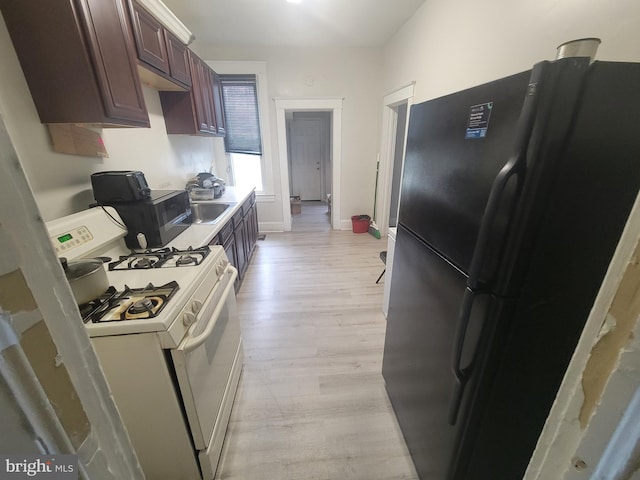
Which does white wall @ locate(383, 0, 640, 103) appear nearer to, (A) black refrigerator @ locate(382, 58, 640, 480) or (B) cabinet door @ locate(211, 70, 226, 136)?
(A) black refrigerator @ locate(382, 58, 640, 480)

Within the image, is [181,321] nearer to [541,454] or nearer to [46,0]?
[541,454]

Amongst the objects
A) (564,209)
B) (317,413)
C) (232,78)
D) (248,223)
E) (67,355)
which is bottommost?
(317,413)

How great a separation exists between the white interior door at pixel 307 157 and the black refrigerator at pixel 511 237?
5.71 meters

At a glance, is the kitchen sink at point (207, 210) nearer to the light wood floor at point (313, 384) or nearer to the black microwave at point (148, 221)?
the light wood floor at point (313, 384)

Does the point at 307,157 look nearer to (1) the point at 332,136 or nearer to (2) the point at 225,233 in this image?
(1) the point at 332,136

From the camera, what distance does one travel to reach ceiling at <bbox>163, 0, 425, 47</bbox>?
8.52 feet

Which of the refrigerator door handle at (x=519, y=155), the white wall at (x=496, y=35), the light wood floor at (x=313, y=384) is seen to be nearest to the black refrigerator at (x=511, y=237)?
the refrigerator door handle at (x=519, y=155)

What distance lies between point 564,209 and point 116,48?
2150 mm

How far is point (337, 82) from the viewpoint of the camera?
3.90 m

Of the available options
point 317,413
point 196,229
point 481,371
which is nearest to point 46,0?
point 196,229

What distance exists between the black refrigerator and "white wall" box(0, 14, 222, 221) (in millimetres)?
1196

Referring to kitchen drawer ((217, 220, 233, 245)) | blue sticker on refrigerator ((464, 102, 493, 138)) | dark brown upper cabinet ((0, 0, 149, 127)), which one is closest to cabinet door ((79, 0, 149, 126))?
dark brown upper cabinet ((0, 0, 149, 127))

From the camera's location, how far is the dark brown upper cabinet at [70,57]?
116 centimetres

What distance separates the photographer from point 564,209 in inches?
25.5
